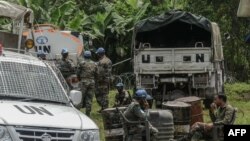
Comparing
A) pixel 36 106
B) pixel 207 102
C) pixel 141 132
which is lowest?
pixel 207 102

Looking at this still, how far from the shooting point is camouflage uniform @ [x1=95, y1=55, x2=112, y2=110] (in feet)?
54.8

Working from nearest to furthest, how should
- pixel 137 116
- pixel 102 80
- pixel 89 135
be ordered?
pixel 89 135, pixel 137 116, pixel 102 80

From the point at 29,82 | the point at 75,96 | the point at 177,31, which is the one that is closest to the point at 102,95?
the point at 177,31

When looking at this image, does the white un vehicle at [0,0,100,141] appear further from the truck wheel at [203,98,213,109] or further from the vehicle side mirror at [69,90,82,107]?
the truck wheel at [203,98,213,109]

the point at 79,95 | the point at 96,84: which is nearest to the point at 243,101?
the point at 96,84

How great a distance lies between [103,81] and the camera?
16.7m

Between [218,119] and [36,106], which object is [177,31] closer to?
[218,119]

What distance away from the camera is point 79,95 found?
368 inches

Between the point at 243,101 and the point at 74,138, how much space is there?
14.3 meters

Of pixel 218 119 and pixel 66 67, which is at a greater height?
pixel 66 67

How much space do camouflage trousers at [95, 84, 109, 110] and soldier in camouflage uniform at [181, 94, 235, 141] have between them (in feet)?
13.8

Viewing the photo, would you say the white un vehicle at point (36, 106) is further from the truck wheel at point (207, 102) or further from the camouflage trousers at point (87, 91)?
the truck wheel at point (207, 102)

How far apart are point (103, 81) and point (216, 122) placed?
509 cm

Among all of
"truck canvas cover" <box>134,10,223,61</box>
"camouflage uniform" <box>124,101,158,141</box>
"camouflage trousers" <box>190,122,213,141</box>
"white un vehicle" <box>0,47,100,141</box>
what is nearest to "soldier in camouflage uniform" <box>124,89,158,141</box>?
"camouflage uniform" <box>124,101,158,141</box>
